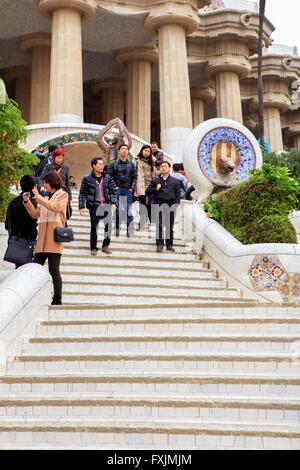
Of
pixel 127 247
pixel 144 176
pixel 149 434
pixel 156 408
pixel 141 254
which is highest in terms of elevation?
pixel 144 176

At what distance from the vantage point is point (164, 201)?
35.7ft

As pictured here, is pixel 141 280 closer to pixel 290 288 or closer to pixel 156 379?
pixel 290 288

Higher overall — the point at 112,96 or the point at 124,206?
the point at 112,96

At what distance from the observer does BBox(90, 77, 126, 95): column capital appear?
31141 mm

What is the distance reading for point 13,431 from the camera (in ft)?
16.9

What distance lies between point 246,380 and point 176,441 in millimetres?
1015

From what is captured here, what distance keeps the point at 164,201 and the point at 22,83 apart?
21.7 m

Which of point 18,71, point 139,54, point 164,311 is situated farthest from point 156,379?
point 18,71

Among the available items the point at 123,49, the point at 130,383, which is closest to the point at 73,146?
the point at 123,49

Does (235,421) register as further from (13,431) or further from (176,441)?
(13,431)

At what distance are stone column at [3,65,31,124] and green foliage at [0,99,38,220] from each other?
22027 millimetres

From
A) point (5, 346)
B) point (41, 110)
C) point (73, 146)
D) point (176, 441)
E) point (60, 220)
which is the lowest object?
point (176, 441)

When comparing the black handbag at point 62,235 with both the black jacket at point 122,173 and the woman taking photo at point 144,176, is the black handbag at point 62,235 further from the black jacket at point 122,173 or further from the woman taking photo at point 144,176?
the woman taking photo at point 144,176

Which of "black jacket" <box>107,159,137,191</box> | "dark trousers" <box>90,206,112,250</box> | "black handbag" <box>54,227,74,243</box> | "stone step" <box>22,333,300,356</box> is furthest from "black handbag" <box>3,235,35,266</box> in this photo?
"black jacket" <box>107,159,137,191</box>
